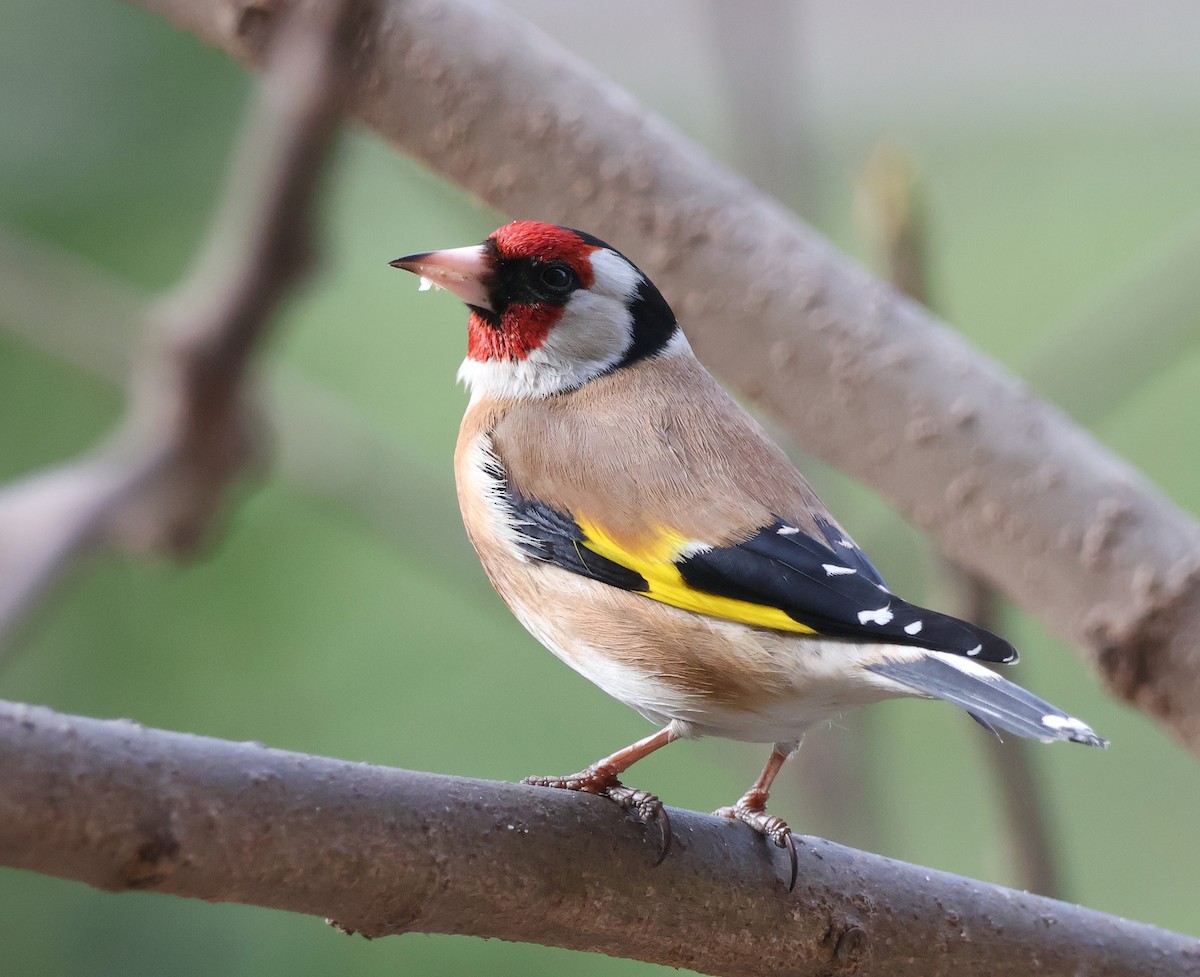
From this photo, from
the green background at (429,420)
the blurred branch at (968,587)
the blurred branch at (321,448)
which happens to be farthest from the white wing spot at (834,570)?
the green background at (429,420)

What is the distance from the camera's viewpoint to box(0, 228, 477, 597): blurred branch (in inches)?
83.8

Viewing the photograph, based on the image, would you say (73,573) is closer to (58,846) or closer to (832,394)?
(832,394)

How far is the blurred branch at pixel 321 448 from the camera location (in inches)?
83.8

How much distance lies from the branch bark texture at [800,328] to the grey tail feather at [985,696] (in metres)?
0.43

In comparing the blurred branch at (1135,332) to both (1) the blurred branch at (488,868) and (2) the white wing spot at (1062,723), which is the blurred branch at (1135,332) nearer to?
(1) the blurred branch at (488,868)

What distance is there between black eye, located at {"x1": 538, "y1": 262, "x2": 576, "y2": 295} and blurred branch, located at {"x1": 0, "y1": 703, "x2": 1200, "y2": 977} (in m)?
0.41

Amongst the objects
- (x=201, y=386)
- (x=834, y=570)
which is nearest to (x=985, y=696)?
(x=834, y=570)

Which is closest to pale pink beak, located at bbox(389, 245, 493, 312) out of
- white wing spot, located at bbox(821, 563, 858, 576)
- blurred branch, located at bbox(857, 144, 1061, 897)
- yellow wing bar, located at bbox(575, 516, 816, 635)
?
yellow wing bar, located at bbox(575, 516, 816, 635)

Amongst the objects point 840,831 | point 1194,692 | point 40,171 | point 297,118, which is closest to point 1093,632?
point 1194,692

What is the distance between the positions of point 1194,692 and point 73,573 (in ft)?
4.90

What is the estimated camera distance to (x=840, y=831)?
183cm

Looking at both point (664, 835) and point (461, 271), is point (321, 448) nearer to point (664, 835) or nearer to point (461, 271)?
point (461, 271)

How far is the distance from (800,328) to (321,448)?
110 cm

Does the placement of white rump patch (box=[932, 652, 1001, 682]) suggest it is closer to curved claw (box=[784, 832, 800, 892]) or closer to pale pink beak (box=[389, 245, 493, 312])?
curved claw (box=[784, 832, 800, 892])
